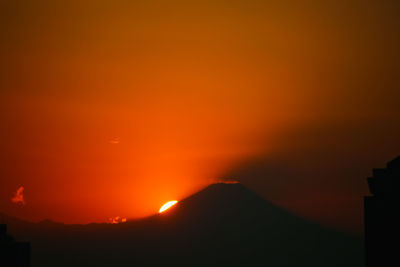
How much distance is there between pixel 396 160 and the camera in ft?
115

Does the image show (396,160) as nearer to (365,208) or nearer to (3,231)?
(365,208)

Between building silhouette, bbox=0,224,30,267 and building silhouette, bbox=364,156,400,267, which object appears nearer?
building silhouette, bbox=364,156,400,267

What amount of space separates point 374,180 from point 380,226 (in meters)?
2.96

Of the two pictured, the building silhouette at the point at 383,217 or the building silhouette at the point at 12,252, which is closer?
the building silhouette at the point at 383,217

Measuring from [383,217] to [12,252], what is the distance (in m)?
35.6

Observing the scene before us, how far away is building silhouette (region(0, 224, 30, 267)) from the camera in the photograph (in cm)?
5366

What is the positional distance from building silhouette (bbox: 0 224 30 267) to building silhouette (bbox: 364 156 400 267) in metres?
33.7

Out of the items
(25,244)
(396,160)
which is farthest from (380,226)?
(25,244)

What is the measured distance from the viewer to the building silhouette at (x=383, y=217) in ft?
115

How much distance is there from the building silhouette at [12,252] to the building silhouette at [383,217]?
1328 inches

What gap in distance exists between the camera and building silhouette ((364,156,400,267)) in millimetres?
35062

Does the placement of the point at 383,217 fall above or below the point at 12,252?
above

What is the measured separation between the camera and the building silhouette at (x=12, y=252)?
176 feet

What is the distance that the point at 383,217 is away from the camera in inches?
1419
